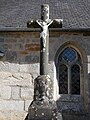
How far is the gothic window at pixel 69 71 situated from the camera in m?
8.95

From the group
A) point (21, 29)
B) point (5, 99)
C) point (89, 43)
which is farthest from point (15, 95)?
point (89, 43)

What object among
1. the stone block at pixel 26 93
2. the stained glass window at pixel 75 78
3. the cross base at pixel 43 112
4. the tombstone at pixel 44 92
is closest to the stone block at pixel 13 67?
the stone block at pixel 26 93

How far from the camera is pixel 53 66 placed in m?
8.66

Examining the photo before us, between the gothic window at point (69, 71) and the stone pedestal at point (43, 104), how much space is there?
319 cm

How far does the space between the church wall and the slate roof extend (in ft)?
1.32

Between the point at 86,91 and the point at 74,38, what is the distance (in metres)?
1.66

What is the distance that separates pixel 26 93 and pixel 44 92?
2964 mm

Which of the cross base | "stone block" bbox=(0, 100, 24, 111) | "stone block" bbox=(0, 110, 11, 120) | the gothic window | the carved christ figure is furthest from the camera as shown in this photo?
the gothic window

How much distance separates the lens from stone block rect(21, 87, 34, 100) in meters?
8.58

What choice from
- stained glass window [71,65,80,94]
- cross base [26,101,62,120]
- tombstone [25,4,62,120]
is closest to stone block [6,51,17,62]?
stained glass window [71,65,80,94]

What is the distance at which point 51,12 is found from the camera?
382 inches

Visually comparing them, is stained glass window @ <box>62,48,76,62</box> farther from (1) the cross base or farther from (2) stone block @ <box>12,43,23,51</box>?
(1) the cross base

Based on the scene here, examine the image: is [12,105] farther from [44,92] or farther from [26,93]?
[44,92]

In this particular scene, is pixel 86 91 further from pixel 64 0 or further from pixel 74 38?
pixel 64 0
